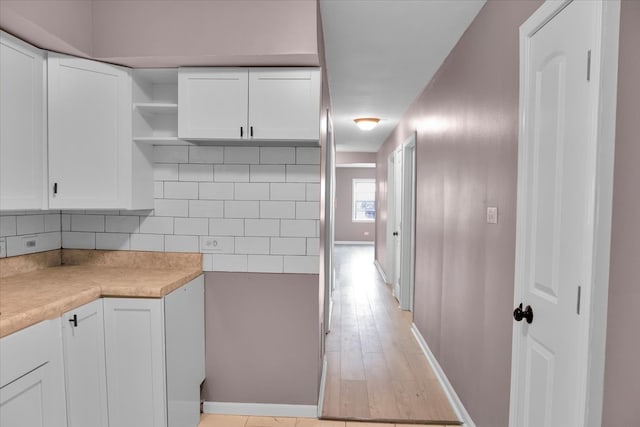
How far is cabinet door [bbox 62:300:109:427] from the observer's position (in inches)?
68.2

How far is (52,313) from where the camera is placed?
162 cm

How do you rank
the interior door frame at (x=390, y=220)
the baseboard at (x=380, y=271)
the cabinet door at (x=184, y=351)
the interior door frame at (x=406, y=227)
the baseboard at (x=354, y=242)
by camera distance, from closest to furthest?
1. the cabinet door at (x=184, y=351)
2. the interior door frame at (x=406, y=227)
3. the interior door frame at (x=390, y=220)
4. the baseboard at (x=380, y=271)
5. the baseboard at (x=354, y=242)

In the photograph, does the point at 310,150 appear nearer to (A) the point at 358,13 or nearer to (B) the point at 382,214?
(A) the point at 358,13

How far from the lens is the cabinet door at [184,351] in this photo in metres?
2.01

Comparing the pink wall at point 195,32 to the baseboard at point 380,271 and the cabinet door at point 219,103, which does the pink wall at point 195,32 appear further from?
the baseboard at point 380,271

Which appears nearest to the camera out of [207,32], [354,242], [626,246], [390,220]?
[626,246]

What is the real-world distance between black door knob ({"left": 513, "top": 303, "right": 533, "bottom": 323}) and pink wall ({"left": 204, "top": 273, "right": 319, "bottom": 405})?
3.84 feet

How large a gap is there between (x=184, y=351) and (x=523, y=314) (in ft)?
5.79

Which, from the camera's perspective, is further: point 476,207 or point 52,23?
point 476,207

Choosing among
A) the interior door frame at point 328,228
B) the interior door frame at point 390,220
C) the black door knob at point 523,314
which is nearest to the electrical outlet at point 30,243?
the interior door frame at point 328,228

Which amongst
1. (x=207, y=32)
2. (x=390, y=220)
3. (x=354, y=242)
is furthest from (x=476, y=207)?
(x=354, y=242)

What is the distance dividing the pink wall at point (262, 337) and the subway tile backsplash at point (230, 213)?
0.12 m

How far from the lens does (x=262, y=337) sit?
2469 millimetres

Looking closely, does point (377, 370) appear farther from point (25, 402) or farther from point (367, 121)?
point (367, 121)
